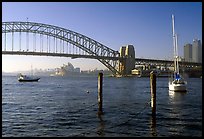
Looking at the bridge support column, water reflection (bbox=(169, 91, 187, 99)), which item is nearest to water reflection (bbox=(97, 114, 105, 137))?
water reflection (bbox=(169, 91, 187, 99))

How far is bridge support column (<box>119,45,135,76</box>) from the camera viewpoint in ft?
439

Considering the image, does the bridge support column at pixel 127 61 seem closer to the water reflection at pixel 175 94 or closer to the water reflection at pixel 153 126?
the water reflection at pixel 175 94

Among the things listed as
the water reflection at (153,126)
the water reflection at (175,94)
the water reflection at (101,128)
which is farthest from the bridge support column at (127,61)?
the water reflection at (101,128)

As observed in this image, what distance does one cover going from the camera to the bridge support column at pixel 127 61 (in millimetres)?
133750

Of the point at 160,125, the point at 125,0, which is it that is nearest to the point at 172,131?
the point at 160,125

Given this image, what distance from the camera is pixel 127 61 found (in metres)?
134

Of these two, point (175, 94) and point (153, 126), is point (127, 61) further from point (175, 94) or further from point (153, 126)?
point (153, 126)

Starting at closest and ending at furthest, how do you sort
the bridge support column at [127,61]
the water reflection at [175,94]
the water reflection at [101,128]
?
the water reflection at [101,128] < the water reflection at [175,94] < the bridge support column at [127,61]

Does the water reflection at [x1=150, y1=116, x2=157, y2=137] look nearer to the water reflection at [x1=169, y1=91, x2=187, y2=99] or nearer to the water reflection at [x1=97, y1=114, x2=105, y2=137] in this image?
the water reflection at [x1=97, y1=114, x2=105, y2=137]

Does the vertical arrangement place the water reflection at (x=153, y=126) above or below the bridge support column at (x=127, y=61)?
below

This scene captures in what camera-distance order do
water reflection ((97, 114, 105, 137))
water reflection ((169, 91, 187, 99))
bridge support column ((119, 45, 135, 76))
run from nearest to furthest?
water reflection ((97, 114, 105, 137)) → water reflection ((169, 91, 187, 99)) → bridge support column ((119, 45, 135, 76))

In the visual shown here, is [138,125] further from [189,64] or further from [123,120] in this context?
[189,64]

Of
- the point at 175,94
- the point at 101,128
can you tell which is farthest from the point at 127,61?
the point at 101,128

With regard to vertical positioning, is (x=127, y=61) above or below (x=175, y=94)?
above
